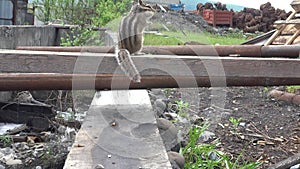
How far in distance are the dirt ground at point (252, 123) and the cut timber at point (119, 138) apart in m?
1.01

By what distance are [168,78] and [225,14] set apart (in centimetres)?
1618

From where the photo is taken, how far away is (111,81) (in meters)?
1.99

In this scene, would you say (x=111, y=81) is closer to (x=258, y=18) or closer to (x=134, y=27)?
(x=134, y=27)

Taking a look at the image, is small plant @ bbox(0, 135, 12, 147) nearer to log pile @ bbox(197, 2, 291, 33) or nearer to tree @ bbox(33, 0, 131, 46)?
tree @ bbox(33, 0, 131, 46)

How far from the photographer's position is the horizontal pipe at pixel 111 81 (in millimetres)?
1944

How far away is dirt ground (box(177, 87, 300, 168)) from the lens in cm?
337

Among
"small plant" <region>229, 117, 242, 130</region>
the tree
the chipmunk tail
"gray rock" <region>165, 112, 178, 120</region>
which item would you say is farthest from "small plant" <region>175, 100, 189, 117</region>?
the tree

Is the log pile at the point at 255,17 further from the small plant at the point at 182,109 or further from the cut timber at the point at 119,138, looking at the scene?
the cut timber at the point at 119,138

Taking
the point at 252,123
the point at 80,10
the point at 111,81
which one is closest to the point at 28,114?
the point at 252,123

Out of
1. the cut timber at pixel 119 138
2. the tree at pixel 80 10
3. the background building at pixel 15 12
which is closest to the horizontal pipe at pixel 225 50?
the cut timber at pixel 119 138

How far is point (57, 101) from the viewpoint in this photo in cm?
483

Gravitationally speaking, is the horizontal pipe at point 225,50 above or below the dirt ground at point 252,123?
above

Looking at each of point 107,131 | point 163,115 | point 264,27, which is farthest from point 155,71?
point 264,27

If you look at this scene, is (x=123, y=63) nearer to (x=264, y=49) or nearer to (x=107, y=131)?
(x=107, y=131)
